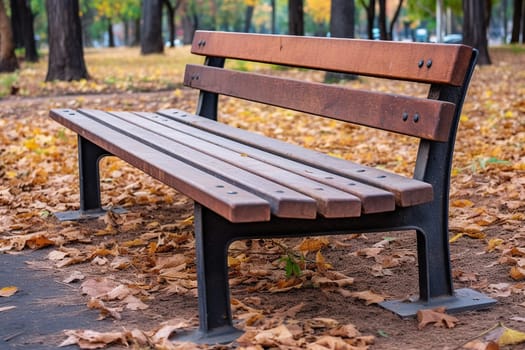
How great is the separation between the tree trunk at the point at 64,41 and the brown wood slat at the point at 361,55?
9.24 m

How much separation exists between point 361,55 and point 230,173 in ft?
2.54

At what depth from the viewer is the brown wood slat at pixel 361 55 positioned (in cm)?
303

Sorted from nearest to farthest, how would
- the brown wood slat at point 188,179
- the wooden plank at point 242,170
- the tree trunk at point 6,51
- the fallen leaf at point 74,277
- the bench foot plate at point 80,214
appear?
1. the brown wood slat at point 188,179
2. the wooden plank at point 242,170
3. the fallen leaf at point 74,277
4. the bench foot plate at point 80,214
5. the tree trunk at point 6,51

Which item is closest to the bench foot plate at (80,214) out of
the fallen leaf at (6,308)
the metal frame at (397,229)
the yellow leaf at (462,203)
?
the fallen leaf at (6,308)

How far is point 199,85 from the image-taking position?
5270 mm

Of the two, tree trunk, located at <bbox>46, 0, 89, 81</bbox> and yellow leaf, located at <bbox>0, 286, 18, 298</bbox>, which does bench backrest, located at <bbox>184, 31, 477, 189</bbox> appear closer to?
yellow leaf, located at <bbox>0, 286, 18, 298</bbox>

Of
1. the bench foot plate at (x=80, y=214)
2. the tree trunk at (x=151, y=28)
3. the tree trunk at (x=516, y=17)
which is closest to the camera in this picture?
the bench foot plate at (x=80, y=214)

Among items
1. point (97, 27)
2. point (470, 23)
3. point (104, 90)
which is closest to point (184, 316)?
point (104, 90)

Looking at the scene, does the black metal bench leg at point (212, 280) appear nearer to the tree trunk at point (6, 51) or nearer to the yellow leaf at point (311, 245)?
the yellow leaf at point (311, 245)

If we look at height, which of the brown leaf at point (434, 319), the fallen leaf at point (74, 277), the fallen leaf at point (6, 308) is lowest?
the fallen leaf at point (74, 277)

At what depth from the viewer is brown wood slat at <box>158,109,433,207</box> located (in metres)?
2.95

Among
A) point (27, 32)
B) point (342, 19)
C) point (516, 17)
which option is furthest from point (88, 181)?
point (516, 17)

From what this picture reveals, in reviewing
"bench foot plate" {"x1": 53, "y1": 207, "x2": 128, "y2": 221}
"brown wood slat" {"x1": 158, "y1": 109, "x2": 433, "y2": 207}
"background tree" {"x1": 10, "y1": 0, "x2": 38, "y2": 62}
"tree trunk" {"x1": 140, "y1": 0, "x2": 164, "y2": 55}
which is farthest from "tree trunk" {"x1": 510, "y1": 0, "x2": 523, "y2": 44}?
"brown wood slat" {"x1": 158, "y1": 109, "x2": 433, "y2": 207}

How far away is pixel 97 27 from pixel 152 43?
41.0 m
